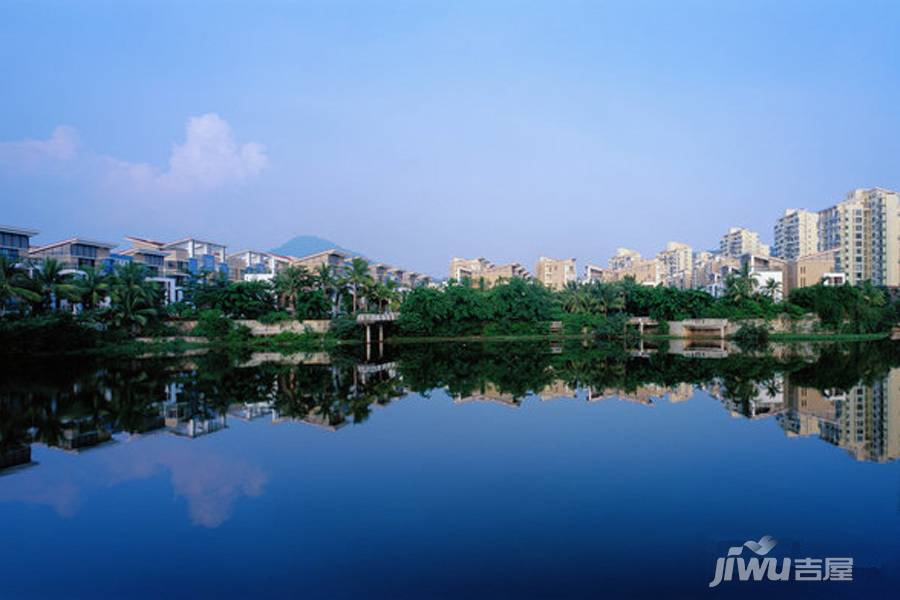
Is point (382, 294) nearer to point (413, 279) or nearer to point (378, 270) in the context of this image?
point (378, 270)

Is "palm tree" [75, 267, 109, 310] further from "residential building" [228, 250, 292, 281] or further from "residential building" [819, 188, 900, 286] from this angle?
"residential building" [819, 188, 900, 286]

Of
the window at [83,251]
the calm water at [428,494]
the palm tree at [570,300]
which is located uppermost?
the window at [83,251]

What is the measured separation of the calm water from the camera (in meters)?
4.80

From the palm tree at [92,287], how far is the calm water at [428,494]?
12629 mm

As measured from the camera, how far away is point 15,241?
2958 cm

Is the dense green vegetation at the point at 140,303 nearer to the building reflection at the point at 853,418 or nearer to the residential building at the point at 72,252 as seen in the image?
the residential building at the point at 72,252

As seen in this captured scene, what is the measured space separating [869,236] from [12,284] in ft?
216

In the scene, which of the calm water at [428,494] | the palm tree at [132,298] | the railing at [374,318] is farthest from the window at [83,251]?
the calm water at [428,494]

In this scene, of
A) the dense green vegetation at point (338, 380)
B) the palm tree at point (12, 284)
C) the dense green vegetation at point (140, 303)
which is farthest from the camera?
the dense green vegetation at point (140, 303)

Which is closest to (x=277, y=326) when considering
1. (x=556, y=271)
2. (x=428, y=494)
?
(x=428, y=494)

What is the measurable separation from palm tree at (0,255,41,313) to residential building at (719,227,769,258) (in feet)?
243

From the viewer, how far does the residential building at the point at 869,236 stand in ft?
182

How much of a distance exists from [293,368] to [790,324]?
1068 inches

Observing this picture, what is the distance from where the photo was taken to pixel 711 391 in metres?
14.2
